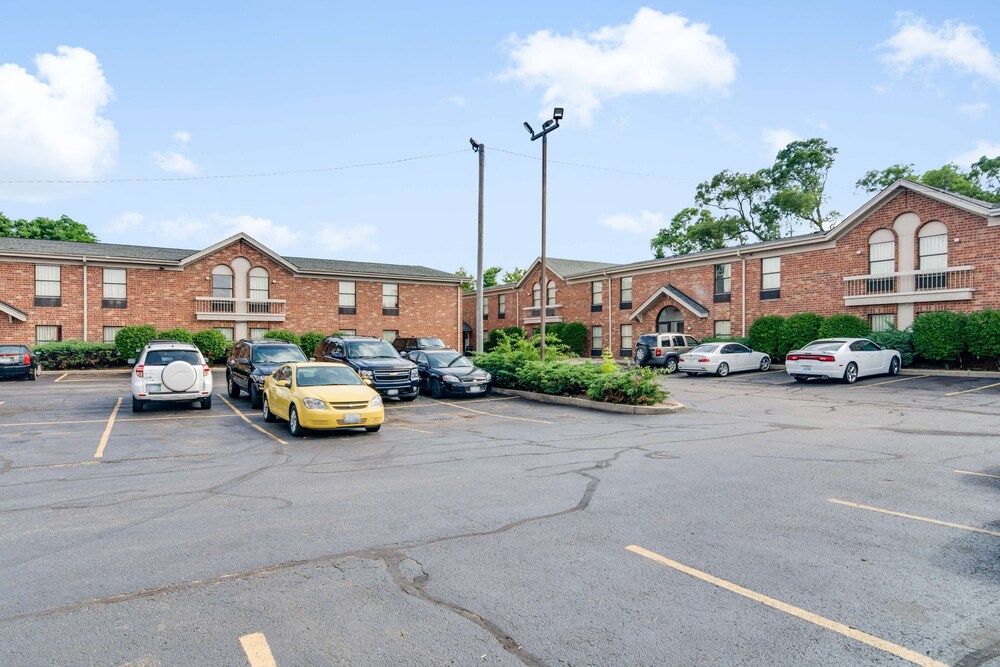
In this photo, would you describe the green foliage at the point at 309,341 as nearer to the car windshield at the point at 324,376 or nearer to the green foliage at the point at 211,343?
the green foliage at the point at 211,343

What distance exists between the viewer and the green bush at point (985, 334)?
21.1 meters

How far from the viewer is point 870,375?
22.4 meters

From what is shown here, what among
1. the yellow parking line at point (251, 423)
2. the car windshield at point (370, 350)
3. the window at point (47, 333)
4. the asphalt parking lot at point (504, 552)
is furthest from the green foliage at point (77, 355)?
the asphalt parking lot at point (504, 552)

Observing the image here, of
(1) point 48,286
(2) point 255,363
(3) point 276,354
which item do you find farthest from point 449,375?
(1) point 48,286

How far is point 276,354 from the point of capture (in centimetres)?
Answer: 1798

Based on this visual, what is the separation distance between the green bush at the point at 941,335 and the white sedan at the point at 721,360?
19.3 ft

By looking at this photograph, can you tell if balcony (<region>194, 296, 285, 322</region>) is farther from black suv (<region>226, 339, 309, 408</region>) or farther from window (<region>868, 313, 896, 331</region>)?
window (<region>868, 313, 896, 331</region>)

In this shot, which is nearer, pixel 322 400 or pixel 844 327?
pixel 322 400

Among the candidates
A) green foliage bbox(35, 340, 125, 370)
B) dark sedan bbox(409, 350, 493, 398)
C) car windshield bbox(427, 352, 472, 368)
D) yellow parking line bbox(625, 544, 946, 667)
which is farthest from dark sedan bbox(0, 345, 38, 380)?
yellow parking line bbox(625, 544, 946, 667)

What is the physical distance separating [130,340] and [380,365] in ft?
56.9

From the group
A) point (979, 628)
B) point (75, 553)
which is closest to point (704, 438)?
point (979, 628)

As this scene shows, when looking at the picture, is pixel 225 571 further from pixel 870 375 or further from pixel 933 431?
pixel 870 375

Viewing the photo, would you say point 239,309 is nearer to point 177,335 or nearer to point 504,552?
point 177,335

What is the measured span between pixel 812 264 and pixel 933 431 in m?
18.8
